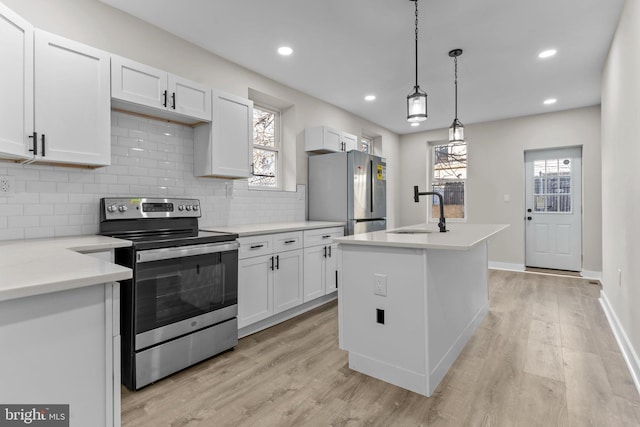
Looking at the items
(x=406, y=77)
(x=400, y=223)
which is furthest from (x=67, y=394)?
(x=400, y=223)

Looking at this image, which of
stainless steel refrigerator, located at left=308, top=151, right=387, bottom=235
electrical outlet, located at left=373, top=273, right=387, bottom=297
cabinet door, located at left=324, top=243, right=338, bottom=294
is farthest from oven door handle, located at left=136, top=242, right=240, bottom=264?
stainless steel refrigerator, located at left=308, top=151, right=387, bottom=235

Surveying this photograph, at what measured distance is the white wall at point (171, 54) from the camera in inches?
87.1

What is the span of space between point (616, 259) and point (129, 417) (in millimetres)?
4051

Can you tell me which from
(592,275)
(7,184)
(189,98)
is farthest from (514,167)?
(7,184)

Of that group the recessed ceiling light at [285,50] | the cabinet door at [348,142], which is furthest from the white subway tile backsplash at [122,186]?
the cabinet door at [348,142]

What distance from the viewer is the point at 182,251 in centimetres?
216

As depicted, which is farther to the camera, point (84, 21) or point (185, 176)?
point (185, 176)

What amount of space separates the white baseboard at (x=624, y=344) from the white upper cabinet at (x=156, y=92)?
3610 millimetres

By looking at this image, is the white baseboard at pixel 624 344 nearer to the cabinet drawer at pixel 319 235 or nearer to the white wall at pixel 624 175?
the white wall at pixel 624 175

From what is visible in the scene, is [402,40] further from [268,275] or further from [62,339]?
[62,339]

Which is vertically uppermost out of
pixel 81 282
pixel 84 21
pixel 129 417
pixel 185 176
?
pixel 84 21

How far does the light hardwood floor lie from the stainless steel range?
5.7 inches

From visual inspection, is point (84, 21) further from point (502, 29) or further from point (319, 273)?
point (502, 29)

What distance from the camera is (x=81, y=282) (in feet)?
3.22
